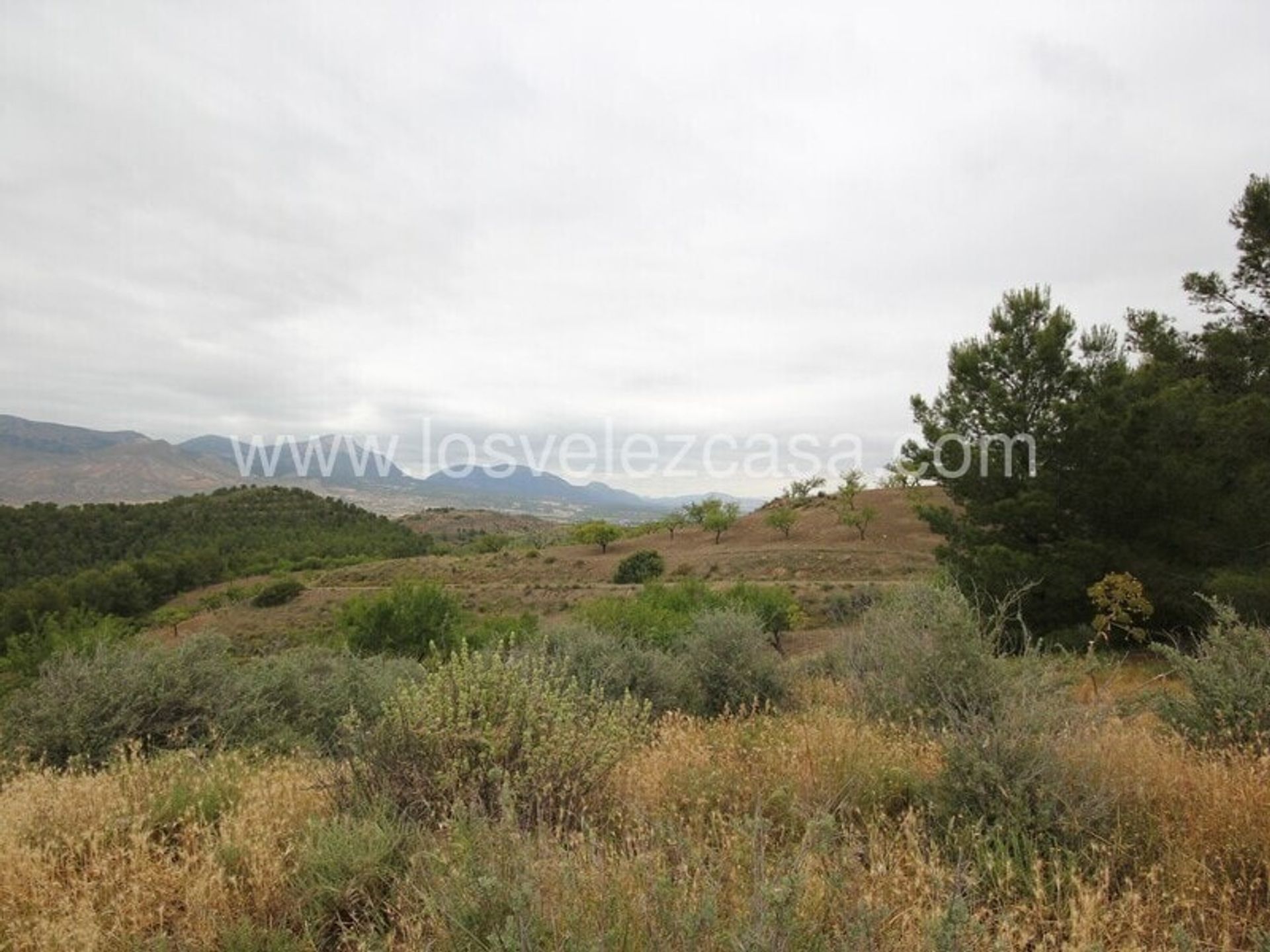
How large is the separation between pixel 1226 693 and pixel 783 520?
46.0 m

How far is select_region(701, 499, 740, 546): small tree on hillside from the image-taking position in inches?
2126

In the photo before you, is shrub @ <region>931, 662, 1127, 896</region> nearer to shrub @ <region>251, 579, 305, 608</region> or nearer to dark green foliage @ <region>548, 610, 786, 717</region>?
dark green foliage @ <region>548, 610, 786, 717</region>

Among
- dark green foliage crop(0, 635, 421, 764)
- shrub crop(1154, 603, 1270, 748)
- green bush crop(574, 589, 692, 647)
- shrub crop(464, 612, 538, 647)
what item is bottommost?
shrub crop(464, 612, 538, 647)

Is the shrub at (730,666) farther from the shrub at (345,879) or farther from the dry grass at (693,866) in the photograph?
the shrub at (345,879)

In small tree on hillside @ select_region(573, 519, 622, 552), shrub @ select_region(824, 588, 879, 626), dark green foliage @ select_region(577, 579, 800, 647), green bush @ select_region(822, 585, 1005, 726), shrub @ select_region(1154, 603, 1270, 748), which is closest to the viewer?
shrub @ select_region(1154, 603, 1270, 748)

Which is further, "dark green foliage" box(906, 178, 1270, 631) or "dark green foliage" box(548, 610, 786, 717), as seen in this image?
"dark green foliage" box(906, 178, 1270, 631)

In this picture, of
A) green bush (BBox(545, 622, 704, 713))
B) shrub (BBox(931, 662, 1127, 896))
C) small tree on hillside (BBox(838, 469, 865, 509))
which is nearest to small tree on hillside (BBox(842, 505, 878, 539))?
small tree on hillside (BBox(838, 469, 865, 509))

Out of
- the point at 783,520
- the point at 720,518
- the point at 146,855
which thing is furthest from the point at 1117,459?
the point at 720,518

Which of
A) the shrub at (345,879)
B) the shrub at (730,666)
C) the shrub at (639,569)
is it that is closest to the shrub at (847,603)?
the shrub at (730,666)

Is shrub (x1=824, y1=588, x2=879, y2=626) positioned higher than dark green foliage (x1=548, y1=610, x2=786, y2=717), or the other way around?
dark green foliage (x1=548, y1=610, x2=786, y2=717)

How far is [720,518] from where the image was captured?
177 ft

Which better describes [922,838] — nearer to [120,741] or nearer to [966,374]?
[120,741]

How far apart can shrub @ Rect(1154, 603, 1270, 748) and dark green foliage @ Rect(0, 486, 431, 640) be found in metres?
72.8

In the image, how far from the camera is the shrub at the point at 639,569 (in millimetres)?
45750
